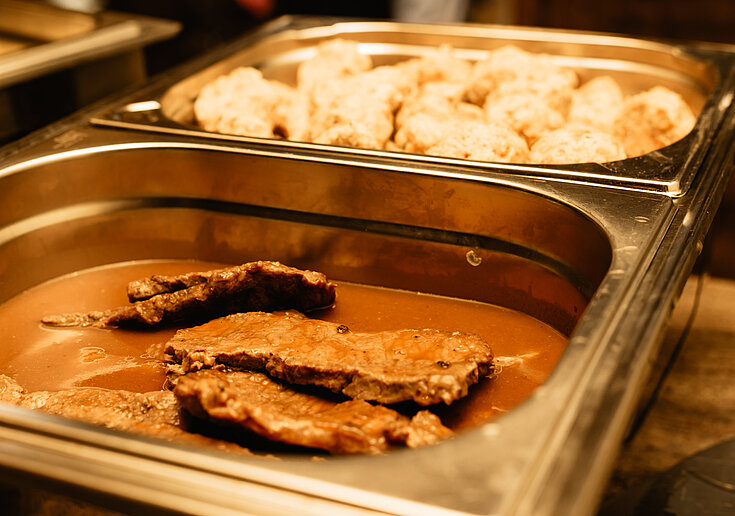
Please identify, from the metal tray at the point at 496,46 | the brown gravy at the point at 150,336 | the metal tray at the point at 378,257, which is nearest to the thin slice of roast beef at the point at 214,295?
the brown gravy at the point at 150,336

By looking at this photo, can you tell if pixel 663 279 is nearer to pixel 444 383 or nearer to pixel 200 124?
pixel 444 383

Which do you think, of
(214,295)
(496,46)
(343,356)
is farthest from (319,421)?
(496,46)

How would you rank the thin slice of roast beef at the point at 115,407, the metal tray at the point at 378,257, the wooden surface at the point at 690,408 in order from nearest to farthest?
1. the metal tray at the point at 378,257
2. the thin slice of roast beef at the point at 115,407
3. the wooden surface at the point at 690,408

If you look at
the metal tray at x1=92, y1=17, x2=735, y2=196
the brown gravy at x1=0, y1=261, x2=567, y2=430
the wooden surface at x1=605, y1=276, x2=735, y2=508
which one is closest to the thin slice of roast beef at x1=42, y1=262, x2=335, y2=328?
the brown gravy at x1=0, y1=261, x2=567, y2=430

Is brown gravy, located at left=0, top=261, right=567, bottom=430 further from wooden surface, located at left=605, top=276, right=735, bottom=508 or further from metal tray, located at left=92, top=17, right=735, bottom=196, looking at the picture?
wooden surface, located at left=605, top=276, right=735, bottom=508

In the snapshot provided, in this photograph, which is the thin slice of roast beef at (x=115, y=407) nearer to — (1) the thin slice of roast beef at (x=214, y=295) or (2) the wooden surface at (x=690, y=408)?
(1) the thin slice of roast beef at (x=214, y=295)

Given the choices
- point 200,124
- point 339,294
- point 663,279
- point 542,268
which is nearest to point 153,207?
point 200,124
